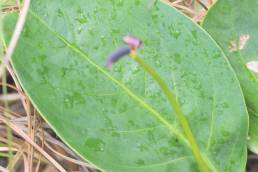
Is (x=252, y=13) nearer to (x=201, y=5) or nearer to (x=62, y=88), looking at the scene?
(x=201, y=5)

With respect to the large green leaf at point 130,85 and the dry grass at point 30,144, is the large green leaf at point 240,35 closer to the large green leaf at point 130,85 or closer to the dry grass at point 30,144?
the large green leaf at point 130,85

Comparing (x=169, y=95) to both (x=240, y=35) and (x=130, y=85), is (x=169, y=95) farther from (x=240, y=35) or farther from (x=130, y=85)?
(x=240, y=35)

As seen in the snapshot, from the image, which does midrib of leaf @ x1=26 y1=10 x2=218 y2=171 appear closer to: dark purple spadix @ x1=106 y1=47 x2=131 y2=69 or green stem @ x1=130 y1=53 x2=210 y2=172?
green stem @ x1=130 y1=53 x2=210 y2=172

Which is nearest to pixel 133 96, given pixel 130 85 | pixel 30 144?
pixel 130 85

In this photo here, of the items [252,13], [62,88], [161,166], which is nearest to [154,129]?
[161,166]

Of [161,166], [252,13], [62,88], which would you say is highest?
[252,13]
